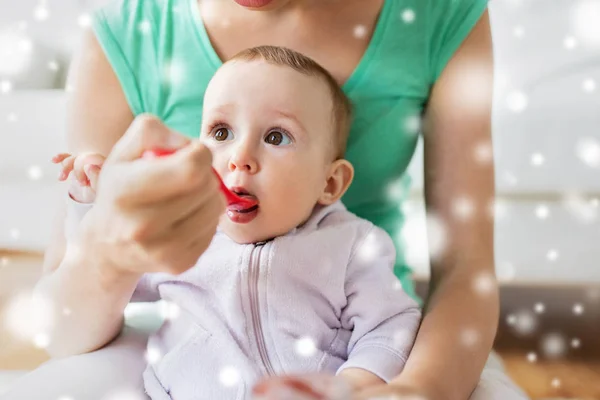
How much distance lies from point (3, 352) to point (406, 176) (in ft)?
3.29

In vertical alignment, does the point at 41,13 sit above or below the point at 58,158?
below

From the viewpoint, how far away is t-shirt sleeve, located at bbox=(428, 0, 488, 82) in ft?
2.59

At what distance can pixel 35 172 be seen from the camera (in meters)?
1.53

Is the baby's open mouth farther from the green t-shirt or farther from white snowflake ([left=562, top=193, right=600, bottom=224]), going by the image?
white snowflake ([left=562, top=193, right=600, bottom=224])

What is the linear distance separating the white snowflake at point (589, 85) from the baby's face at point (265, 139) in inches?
38.2

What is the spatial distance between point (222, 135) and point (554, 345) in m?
1.13

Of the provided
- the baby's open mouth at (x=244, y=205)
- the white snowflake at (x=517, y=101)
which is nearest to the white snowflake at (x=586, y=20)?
the white snowflake at (x=517, y=101)

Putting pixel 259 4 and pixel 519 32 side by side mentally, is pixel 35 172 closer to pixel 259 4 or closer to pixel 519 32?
pixel 259 4

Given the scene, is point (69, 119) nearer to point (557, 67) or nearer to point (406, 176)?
point (406, 176)

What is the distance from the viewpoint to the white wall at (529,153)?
1.38 meters

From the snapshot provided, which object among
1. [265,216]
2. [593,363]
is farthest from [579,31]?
[265,216]

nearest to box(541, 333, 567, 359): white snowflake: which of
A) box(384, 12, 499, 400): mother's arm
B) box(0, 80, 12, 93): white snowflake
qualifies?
box(384, 12, 499, 400): mother's arm

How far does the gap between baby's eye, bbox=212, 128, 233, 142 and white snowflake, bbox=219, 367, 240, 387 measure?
242 millimetres

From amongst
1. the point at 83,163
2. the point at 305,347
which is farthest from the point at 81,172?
the point at 305,347
